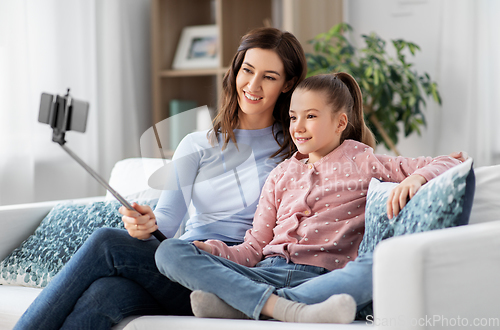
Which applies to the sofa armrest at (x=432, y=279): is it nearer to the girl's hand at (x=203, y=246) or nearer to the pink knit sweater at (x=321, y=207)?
the pink knit sweater at (x=321, y=207)

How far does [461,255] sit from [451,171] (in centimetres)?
16

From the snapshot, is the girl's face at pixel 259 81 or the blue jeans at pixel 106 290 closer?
the blue jeans at pixel 106 290

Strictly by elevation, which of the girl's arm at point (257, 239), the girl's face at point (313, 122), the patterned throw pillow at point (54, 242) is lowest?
the patterned throw pillow at point (54, 242)

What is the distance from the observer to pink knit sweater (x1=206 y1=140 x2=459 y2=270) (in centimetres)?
113

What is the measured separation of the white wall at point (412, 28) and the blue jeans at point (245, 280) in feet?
5.72

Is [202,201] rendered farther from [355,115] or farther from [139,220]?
[355,115]

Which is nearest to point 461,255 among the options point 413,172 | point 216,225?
point 413,172

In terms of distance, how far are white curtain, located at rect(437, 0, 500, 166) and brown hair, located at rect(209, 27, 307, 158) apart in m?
1.38

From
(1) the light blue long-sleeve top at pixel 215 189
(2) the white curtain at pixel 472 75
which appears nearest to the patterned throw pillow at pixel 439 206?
(1) the light blue long-sleeve top at pixel 215 189

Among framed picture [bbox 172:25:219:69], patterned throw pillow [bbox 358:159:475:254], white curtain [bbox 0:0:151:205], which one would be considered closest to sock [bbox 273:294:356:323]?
patterned throw pillow [bbox 358:159:475:254]

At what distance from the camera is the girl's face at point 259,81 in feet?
4.42

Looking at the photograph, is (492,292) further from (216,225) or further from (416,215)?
(216,225)

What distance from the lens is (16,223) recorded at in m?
1.57

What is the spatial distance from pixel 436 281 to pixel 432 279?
0.01 m
